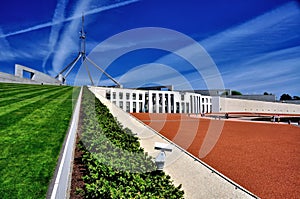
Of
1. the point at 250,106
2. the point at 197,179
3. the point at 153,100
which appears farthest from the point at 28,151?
the point at 250,106

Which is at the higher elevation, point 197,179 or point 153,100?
point 153,100

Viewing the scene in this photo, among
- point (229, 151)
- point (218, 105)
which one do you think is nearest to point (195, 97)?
point (218, 105)

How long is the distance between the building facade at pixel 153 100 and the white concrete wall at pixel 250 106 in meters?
8.48

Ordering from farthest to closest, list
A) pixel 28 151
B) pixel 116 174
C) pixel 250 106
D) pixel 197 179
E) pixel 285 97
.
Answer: pixel 285 97 → pixel 250 106 → pixel 197 179 → pixel 28 151 → pixel 116 174

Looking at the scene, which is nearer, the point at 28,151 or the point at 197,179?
the point at 28,151

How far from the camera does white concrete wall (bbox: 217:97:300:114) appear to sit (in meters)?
49.1

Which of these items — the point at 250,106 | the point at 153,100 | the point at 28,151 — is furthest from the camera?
the point at 250,106

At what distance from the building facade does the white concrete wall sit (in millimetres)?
8477

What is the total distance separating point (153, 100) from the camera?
Answer: 3472 centimetres

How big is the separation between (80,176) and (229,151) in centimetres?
671

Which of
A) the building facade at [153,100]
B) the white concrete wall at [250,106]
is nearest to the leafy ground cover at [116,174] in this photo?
the building facade at [153,100]

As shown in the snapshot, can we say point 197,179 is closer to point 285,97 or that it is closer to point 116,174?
point 116,174

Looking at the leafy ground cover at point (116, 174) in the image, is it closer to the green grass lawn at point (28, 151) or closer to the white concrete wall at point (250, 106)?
the green grass lawn at point (28, 151)

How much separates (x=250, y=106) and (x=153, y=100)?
34.2 metres
